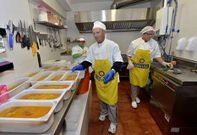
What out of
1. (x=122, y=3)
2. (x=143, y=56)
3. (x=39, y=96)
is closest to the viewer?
(x=39, y=96)

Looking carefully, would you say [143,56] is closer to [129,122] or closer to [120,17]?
[129,122]

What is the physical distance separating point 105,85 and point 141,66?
88 cm

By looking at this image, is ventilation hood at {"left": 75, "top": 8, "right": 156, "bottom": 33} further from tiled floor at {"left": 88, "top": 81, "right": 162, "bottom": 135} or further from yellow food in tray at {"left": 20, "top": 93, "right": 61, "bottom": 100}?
yellow food in tray at {"left": 20, "top": 93, "right": 61, "bottom": 100}

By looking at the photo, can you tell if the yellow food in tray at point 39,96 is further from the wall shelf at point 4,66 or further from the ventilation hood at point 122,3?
the ventilation hood at point 122,3

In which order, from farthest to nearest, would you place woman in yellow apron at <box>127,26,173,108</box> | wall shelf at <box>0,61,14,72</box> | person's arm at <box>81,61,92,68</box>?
woman in yellow apron at <box>127,26,173,108</box>, person's arm at <box>81,61,92,68</box>, wall shelf at <box>0,61,14,72</box>

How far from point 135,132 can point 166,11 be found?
191 cm

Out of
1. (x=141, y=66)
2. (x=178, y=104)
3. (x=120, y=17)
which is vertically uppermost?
(x=120, y=17)

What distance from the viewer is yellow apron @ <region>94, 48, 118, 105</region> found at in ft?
5.15

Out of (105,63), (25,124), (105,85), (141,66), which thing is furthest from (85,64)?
(25,124)

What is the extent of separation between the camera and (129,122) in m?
1.86

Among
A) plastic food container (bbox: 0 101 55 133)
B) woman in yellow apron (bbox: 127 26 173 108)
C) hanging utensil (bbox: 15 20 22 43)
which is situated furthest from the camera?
woman in yellow apron (bbox: 127 26 173 108)

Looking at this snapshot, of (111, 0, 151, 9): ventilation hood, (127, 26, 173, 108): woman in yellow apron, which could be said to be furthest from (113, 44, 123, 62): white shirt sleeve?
(111, 0, 151, 9): ventilation hood

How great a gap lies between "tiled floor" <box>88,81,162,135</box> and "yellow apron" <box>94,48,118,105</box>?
42 cm

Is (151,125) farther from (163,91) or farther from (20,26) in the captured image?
(20,26)
